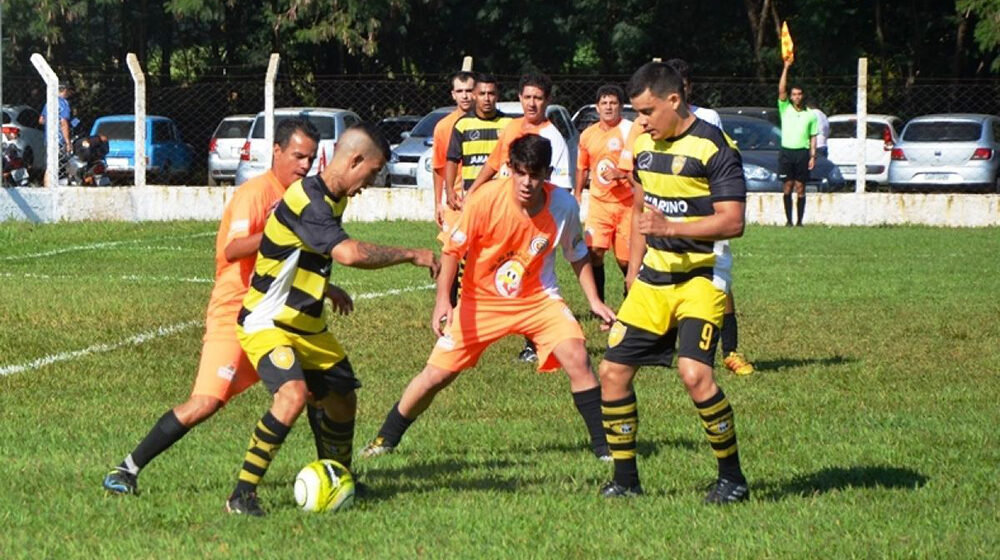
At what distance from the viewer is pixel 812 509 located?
6.81 meters

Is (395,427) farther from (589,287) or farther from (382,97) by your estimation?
(382,97)

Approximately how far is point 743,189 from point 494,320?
5.13 feet

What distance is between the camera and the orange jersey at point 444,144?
40.7ft

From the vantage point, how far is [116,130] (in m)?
33.2

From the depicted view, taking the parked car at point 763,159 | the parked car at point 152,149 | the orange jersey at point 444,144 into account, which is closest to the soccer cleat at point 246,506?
the orange jersey at point 444,144

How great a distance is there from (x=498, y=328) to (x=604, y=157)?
5202mm

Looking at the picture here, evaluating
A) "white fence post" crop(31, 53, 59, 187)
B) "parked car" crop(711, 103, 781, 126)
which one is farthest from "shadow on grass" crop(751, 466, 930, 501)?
"parked car" crop(711, 103, 781, 126)

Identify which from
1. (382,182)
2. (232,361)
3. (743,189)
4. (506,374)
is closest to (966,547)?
(743,189)

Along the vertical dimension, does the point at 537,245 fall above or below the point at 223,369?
above

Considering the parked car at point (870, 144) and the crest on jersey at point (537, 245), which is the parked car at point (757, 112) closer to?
the parked car at point (870, 144)

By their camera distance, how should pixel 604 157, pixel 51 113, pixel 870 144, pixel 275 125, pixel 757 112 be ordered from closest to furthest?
pixel 604 157 < pixel 51 113 < pixel 275 125 < pixel 757 112 < pixel 870 144

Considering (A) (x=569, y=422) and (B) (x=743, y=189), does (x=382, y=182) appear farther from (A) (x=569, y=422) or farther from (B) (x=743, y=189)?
(B) (x=743, y=189)

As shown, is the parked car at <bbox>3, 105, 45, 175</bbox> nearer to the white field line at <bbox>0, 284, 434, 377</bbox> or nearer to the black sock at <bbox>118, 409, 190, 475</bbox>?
the white field line at <bbox>0, 284, 434, 377</bbox>

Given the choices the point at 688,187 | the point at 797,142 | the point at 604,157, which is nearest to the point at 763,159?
the point at 797,142
